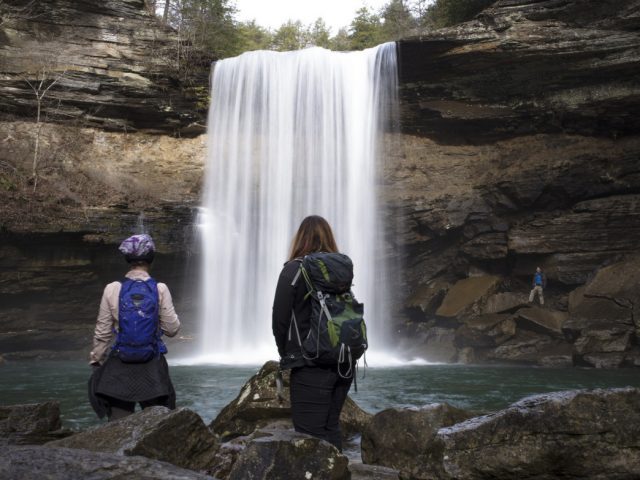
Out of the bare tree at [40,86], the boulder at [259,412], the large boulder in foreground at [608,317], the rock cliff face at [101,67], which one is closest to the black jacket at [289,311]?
the boulder at [259,412]

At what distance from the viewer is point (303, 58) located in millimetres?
21750

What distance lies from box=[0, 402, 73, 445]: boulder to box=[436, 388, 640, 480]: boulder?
147 inches

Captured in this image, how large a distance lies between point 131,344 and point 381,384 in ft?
29.1

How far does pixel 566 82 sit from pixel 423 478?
20009 mm

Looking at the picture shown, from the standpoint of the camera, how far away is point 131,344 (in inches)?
147

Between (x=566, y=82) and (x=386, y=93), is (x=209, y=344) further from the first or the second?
(x=566, y=82)

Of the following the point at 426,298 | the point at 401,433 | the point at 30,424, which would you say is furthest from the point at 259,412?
the point at 426,298

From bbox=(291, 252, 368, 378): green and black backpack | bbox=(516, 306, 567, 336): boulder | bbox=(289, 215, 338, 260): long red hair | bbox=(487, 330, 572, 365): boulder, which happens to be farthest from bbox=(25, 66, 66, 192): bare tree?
bbox=(291, 252, 368, 378): green and black backpack

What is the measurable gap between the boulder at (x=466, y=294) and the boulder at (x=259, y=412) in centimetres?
1276

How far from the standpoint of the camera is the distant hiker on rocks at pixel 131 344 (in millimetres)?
3730

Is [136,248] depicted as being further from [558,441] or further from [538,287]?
[538,287]

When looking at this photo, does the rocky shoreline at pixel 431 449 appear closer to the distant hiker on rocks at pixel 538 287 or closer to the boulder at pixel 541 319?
the boulder at pixel 541 319

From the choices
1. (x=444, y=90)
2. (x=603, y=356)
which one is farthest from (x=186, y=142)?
(x=603, y=356)

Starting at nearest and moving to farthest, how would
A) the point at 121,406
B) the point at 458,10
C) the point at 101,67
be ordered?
1. the point at 121,406
2. the point at 101,67
3. the point at 458,10
